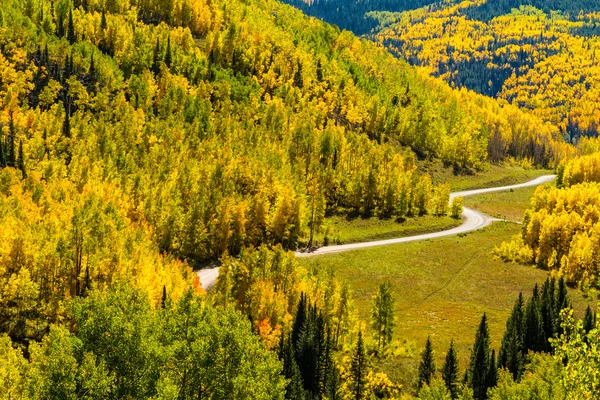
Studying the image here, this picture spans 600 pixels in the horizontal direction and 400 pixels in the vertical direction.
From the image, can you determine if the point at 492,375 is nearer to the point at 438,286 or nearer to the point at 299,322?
the point at 299,322

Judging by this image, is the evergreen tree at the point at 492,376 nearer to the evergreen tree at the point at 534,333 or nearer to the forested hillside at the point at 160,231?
the forested hillside at the point at 160,231

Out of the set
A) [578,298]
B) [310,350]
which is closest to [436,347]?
[310,350]

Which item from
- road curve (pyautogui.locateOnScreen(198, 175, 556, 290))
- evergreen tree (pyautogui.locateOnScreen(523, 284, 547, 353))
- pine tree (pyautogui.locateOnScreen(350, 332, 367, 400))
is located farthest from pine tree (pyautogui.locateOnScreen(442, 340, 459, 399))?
road curve (pyautogui.locateOnScreen(198, 175, 556, 290))

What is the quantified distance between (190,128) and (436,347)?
114768 mm

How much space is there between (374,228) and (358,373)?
324 feet

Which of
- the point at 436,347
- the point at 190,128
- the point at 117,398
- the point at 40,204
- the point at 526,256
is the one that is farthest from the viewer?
the point at 190,128

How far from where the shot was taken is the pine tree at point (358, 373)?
72.3 meters

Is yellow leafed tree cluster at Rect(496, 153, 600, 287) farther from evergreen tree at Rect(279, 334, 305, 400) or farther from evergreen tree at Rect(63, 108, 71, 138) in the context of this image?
evergreen tree at Rect(63, 108, 71, 138)

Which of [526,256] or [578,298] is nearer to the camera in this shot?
[578,298]

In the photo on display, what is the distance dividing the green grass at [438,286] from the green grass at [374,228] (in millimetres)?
10493

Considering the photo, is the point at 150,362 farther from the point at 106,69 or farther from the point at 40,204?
the point at 106,69

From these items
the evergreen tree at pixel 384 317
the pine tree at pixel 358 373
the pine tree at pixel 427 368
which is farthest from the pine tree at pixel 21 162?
the pine tree at pixel 427 368

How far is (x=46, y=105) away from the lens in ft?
539

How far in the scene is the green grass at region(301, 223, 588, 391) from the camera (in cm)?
9625
